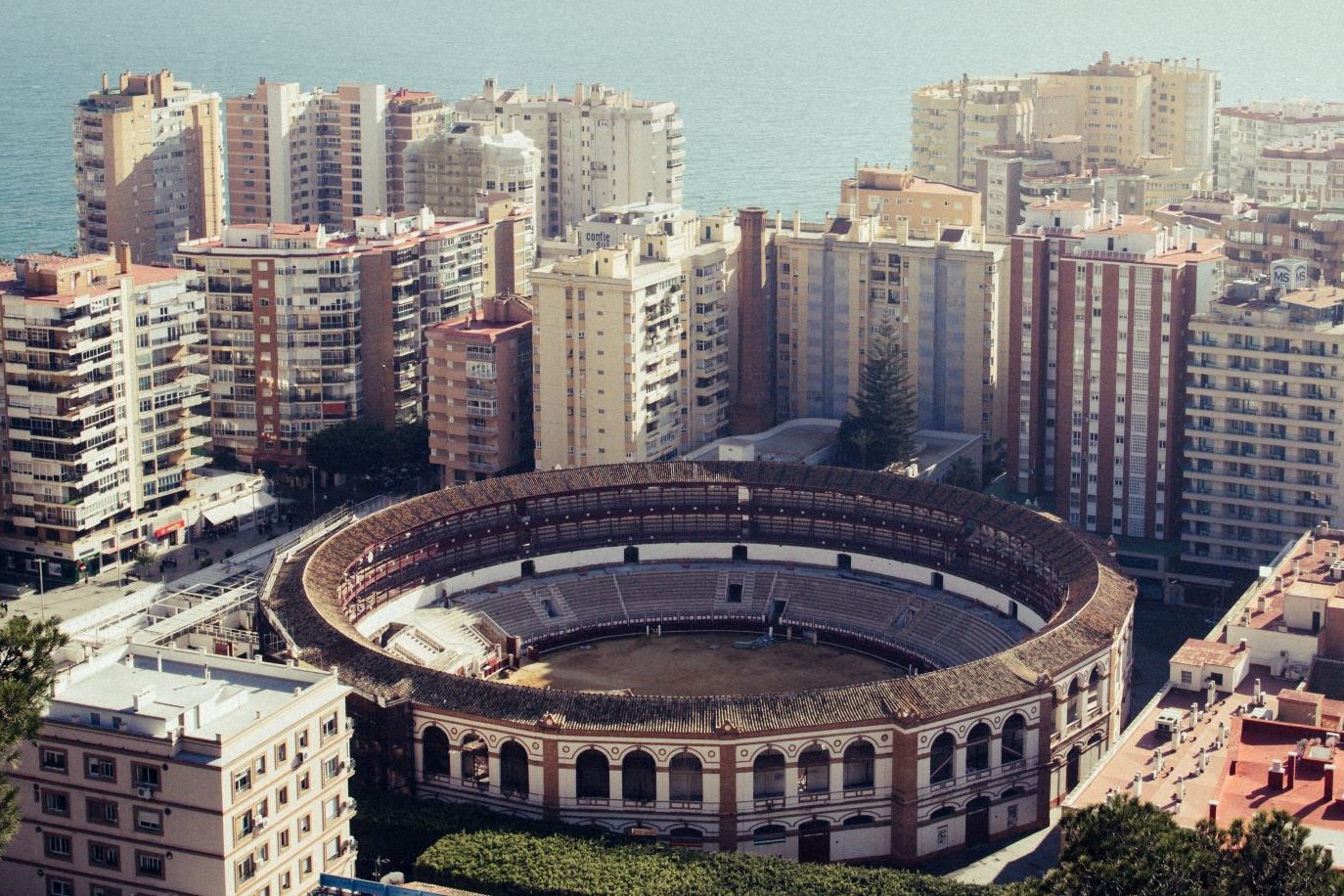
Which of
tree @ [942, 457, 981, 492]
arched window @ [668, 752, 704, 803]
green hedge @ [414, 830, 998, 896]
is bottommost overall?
green hedge @ [414, 830, 998, 896]

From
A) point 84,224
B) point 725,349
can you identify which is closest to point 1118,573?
point 725,349

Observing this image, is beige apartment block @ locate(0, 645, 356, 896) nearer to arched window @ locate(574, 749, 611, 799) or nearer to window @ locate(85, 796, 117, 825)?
window @ locate(85, 796, 117, 825)

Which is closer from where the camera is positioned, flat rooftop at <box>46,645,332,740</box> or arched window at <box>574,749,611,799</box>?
flat rooftop at <box>46,645,332,740</box>

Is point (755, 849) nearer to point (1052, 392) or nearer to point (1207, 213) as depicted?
point (1052, 392)

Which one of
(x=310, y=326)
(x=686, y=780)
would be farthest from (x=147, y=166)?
(x=686, y=780)

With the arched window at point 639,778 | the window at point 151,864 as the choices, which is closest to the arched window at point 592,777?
the arched window at point 639,778

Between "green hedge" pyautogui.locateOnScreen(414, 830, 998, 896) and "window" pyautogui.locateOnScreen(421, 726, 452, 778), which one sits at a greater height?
"window" pyautogui.locateOnScreen(421, 726, 452, 778)

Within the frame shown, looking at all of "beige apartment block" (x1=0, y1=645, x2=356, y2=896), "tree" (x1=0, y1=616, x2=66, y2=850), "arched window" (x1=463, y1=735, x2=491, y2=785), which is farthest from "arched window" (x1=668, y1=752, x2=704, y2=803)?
"tree" (x1=0, y1=616, x2=66, y2=850)

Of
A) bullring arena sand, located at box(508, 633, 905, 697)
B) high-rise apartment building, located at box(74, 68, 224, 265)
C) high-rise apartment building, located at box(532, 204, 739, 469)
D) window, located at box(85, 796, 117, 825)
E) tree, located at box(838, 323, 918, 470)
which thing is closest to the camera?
window, located at box(85, 796, 117, 825)
